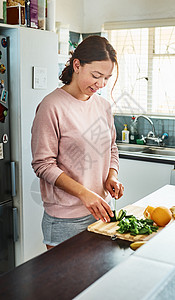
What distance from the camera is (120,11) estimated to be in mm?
4020

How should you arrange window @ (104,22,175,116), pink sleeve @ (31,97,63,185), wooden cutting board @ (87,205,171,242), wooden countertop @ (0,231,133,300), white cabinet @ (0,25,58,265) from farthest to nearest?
window @ (104,22,175,116), white cabinet @ (0,25,58,265), pink sleeve @ (31,97,63,185), wooden cutting board @ (87,205,171,242), wooden countertop @ (0,231,133,300)

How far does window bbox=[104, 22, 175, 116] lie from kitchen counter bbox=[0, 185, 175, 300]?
8.77ft

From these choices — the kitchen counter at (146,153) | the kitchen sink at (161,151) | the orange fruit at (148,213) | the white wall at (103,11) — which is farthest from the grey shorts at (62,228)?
the white wall at (103,11)

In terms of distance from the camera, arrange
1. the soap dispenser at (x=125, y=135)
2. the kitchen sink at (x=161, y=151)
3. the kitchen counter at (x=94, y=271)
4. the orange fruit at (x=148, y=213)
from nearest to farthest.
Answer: the kitchen counter at (x=94, y=271), the orange fruit at (x=148, y=213), the kitchen sink at (x=161, y=151), the soap dispenser at (x=125, y=135)

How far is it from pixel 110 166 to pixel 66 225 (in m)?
0.39

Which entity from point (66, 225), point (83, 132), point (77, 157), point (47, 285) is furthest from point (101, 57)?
point (47, 285)

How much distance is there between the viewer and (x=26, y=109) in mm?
2756

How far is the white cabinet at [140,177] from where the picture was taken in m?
3.40

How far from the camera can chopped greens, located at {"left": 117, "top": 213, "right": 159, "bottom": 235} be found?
151 centimetres

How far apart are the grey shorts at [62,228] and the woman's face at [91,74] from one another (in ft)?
1.85

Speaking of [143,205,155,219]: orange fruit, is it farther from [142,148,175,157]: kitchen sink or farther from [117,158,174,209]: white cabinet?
[142,148,175,157]: kitchen sink

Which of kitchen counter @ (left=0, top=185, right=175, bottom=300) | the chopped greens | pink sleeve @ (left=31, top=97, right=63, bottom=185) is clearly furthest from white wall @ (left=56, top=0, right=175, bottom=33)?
kitchen counter @ (left=0, top=185, right=175, bottom=300)

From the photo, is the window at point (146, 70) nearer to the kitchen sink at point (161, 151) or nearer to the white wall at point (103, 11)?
the white wall at point (103, 11)

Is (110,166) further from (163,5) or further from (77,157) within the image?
(163,5)
